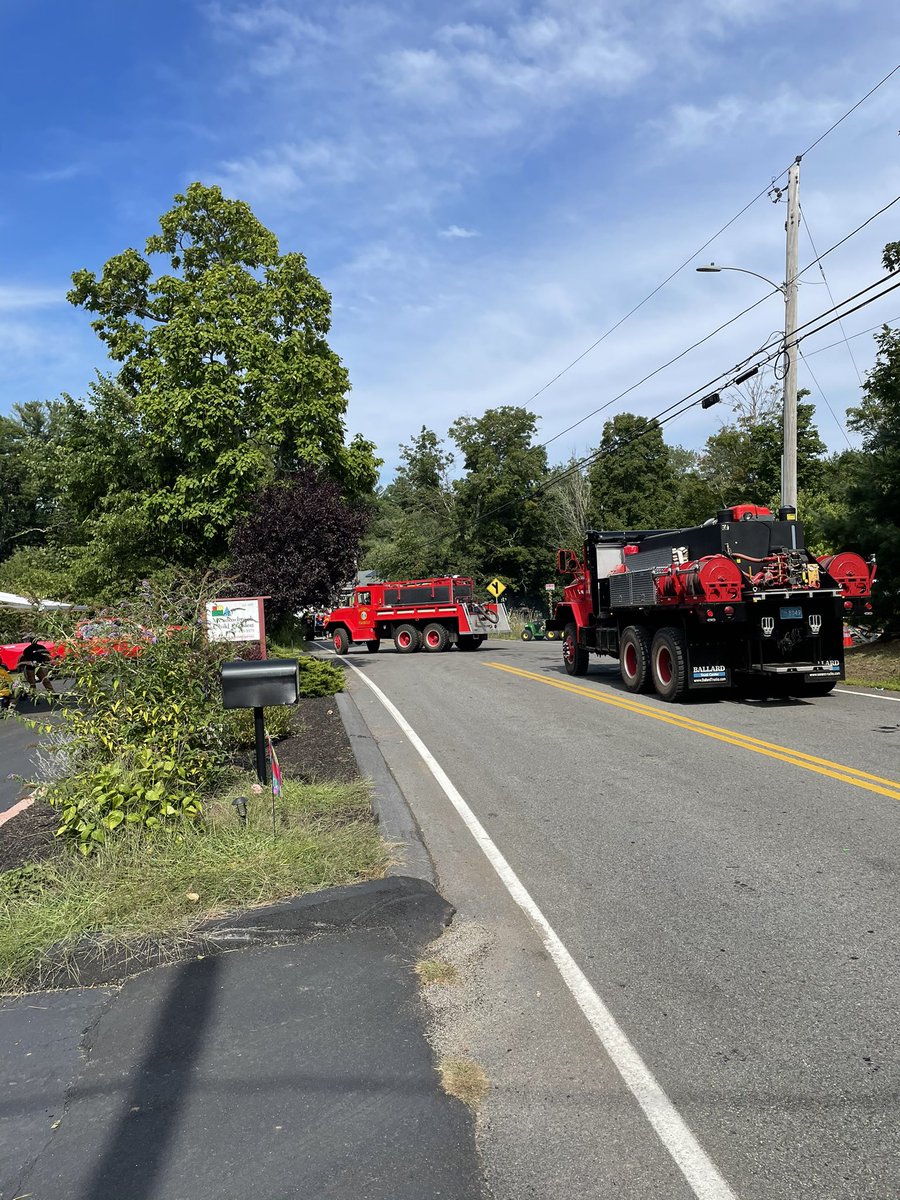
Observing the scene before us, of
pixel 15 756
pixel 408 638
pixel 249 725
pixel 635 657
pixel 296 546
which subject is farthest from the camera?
pixel 408 638

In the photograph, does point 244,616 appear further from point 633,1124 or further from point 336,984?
point 633,1124

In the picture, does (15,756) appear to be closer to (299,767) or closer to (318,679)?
(299,767)

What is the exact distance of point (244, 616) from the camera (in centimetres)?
1039

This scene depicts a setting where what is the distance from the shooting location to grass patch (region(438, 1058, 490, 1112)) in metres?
3.33

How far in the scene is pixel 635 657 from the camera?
52.1 feet

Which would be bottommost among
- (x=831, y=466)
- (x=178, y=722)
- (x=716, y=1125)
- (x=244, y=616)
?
Result: (x=716, y=1125)

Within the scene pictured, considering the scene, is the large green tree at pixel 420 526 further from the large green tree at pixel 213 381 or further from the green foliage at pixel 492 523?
the large green tree at pixel 213 381

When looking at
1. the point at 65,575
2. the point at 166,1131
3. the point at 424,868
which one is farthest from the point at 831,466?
the point at 166,1131

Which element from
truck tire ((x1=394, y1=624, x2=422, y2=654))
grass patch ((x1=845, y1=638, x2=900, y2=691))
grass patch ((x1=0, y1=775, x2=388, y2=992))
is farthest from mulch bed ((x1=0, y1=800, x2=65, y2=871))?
truck tire ((x1=394, y1=624, x2=422, y2=654))

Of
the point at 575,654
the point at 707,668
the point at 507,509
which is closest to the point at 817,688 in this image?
the point at 707,668

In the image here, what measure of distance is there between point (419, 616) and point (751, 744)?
77.0ft

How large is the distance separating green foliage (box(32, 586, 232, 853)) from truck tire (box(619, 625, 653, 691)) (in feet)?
31.5

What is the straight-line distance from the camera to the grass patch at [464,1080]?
3.33m

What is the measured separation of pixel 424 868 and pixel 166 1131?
112 inches
